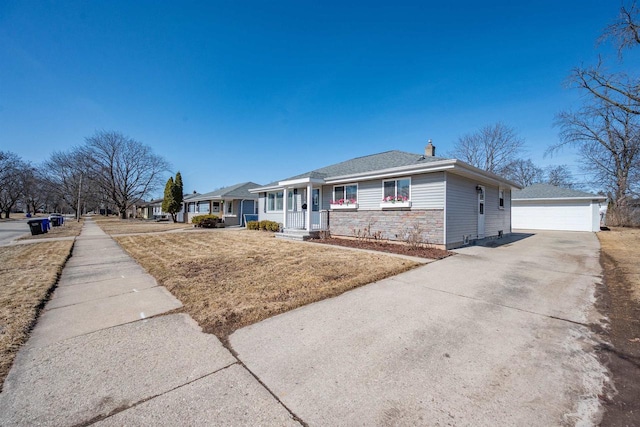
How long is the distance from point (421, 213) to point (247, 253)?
647 centimetres

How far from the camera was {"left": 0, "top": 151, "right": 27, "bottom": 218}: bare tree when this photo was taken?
120ft

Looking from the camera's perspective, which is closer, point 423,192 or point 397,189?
point 423,192

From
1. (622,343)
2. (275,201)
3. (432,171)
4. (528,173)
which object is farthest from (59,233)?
(528,173)

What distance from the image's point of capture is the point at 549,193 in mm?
19500

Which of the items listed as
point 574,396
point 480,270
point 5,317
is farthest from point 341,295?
point 5,317

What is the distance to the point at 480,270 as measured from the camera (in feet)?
20.6

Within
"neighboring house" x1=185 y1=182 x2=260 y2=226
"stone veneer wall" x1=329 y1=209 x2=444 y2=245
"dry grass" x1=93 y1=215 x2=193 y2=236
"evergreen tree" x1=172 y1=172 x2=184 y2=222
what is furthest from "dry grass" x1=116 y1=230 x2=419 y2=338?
"evergreen tree" x1=172 y1=172 x2=184 y2=222

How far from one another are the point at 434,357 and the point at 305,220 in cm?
1122

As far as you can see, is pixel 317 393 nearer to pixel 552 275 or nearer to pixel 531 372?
pixel 531 372

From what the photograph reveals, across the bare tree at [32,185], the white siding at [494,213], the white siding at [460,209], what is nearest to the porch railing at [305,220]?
the white siding at [460,209]

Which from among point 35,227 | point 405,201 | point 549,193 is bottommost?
point 35,227

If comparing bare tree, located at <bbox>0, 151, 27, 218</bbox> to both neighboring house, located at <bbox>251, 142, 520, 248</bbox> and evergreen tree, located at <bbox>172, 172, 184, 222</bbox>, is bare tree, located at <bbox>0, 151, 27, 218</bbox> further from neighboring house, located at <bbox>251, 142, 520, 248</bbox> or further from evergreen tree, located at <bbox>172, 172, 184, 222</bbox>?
neighboring house, located at <bbox>251, 142, 520, 248</bbox>

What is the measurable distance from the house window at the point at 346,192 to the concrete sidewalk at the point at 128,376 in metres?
9.29

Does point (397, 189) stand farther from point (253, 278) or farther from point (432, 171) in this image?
point (253, 278)
